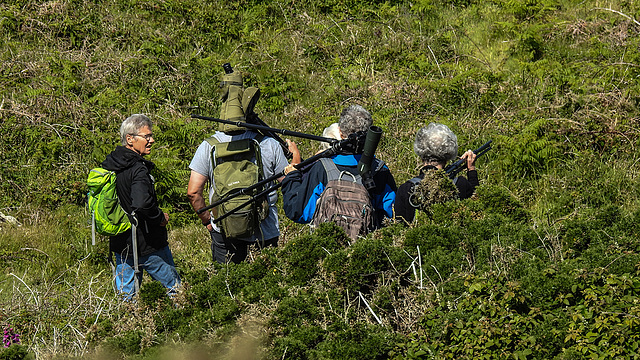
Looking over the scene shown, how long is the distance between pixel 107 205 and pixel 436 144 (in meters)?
2.89

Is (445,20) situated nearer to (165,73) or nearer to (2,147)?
(165,73)

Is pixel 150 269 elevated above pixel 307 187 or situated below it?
below

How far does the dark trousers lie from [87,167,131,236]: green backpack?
821 millimetres

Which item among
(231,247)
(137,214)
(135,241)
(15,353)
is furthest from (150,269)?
(15,353)

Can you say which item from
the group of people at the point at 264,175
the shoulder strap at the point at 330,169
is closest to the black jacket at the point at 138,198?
the group of people at the point at 264,175

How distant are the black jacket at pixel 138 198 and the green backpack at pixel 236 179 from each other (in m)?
0.57

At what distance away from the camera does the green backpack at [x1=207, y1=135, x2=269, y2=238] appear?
5.59 metres

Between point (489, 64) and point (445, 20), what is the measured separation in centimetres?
171

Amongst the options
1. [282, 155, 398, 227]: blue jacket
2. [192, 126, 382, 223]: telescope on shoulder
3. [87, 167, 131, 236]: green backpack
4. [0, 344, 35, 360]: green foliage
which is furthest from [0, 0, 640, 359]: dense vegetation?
[87, 167, 131, 236]: green backpack

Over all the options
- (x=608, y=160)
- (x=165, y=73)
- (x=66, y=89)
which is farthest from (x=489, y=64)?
(x=66, y=89)

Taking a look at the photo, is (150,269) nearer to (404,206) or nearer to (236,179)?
(236,179)

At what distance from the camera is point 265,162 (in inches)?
230

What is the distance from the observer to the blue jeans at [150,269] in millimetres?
5859

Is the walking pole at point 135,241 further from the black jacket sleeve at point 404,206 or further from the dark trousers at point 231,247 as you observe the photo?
the black jacket sleeve at point 404,206
